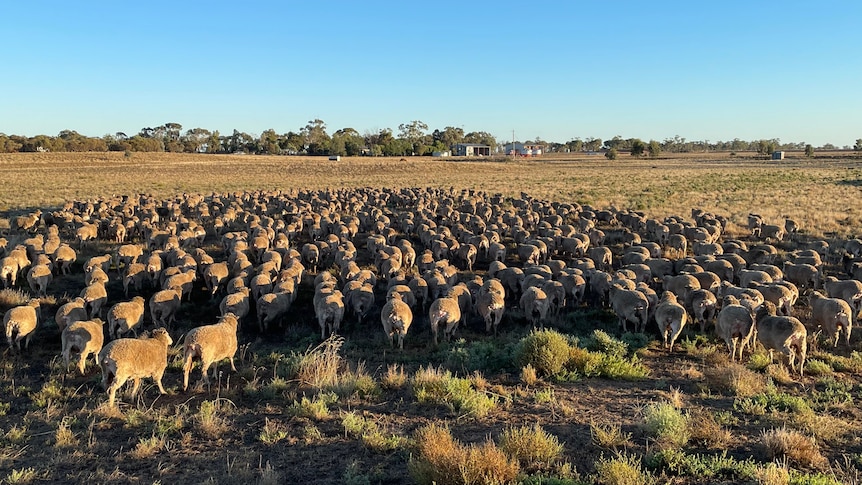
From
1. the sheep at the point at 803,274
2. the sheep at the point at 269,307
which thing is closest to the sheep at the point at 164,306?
the sheep at the point at 269,307

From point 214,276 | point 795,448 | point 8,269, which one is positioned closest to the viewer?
point 795,448

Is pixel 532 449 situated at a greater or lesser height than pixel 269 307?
lesser

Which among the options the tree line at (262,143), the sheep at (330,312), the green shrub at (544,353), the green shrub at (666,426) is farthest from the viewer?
the tree line at (262,143)

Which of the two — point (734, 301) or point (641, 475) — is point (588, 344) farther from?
point (641, 475)

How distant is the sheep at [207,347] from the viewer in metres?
9.20

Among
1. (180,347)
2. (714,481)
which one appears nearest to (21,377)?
(180,347)

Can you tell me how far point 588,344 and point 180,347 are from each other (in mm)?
8171

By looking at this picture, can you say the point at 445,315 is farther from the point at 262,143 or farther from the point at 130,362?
the point at 262,143

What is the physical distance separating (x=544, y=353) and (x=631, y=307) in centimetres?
361

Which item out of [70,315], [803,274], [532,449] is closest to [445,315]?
[532,449]

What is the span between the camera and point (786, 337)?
9.68 m

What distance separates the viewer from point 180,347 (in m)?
11.1

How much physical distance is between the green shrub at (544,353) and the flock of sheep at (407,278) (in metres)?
2.34

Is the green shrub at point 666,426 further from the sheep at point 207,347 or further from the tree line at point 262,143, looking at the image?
the tree line at point 262,143
